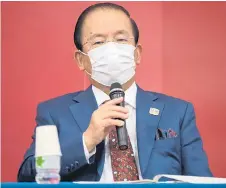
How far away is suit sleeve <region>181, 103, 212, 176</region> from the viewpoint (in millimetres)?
1862

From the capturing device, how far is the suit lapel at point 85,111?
Result: 1.84 metres

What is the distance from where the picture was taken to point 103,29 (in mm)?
1998

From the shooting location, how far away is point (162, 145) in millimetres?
1896

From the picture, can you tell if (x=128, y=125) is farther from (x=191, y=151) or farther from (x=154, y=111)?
(x=191, y=151)

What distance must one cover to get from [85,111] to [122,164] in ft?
0.86

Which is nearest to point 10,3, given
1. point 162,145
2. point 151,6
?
point 151,6

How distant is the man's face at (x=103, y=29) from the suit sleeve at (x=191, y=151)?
0.32m

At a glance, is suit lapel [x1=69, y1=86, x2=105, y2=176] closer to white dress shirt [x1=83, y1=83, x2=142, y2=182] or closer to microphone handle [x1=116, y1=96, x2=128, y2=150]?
white dress shirt [x1=83, y1=83, x2=142, y2=182]

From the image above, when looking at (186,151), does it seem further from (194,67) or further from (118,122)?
(194,67)

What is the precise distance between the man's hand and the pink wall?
2.69 feet

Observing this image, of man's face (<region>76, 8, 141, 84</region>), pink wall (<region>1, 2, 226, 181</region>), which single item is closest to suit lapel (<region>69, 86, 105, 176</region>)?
man's face (<region>76, 8, 141, 84</region>)

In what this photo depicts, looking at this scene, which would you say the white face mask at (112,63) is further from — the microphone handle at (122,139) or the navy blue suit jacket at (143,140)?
the microphone handle at (122,139)

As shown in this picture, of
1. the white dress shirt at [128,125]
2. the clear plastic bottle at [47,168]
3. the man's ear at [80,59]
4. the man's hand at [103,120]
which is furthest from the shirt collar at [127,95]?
the clear plastic bottle at [47,168]

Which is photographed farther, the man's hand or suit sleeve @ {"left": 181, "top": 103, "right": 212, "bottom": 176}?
suit sleeve @ {"left": 181, "top": 103, "right": 212, "bottom": 176}
